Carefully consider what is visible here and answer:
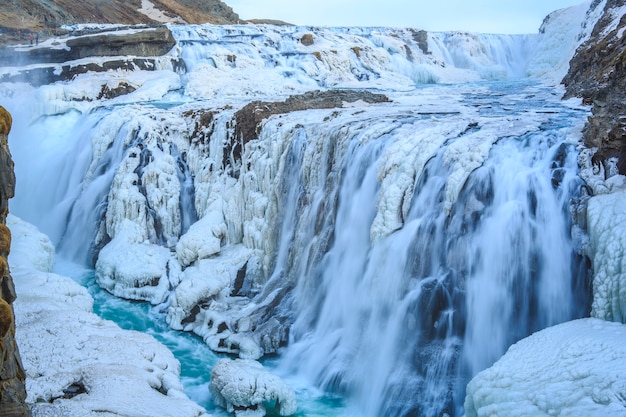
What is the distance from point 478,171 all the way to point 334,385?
11.5ft

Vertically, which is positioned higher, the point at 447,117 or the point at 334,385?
the point at 447,117

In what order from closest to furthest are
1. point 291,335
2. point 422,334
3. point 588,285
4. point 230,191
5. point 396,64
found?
point 588,285 → point 422,334 → point 291,335 → point 230,191 → point 396,64

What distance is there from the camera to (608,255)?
232 inches

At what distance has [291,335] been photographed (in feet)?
29.5

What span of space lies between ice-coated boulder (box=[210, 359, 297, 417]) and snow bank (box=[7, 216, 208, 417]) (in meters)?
0.64

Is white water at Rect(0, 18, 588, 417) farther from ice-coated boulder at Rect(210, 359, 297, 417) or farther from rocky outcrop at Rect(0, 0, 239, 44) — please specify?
rocky outcrop at Rect(0, 0, 239, 44)

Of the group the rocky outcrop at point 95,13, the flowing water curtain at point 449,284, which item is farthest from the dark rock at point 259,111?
the rocky outcrop at point 95,13

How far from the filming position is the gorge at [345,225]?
6.65m

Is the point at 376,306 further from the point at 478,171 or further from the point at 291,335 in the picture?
the point at 478,171


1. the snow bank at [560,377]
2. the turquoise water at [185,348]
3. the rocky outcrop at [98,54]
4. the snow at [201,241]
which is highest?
the rocky outcrop at [98,54]

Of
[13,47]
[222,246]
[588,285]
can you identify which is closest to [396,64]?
[13,47]

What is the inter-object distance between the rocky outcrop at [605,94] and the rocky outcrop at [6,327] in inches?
257

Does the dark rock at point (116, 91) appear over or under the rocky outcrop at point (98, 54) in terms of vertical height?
under

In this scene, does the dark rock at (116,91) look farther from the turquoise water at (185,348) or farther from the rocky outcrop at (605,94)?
the rocky outcrop at (605,94)
